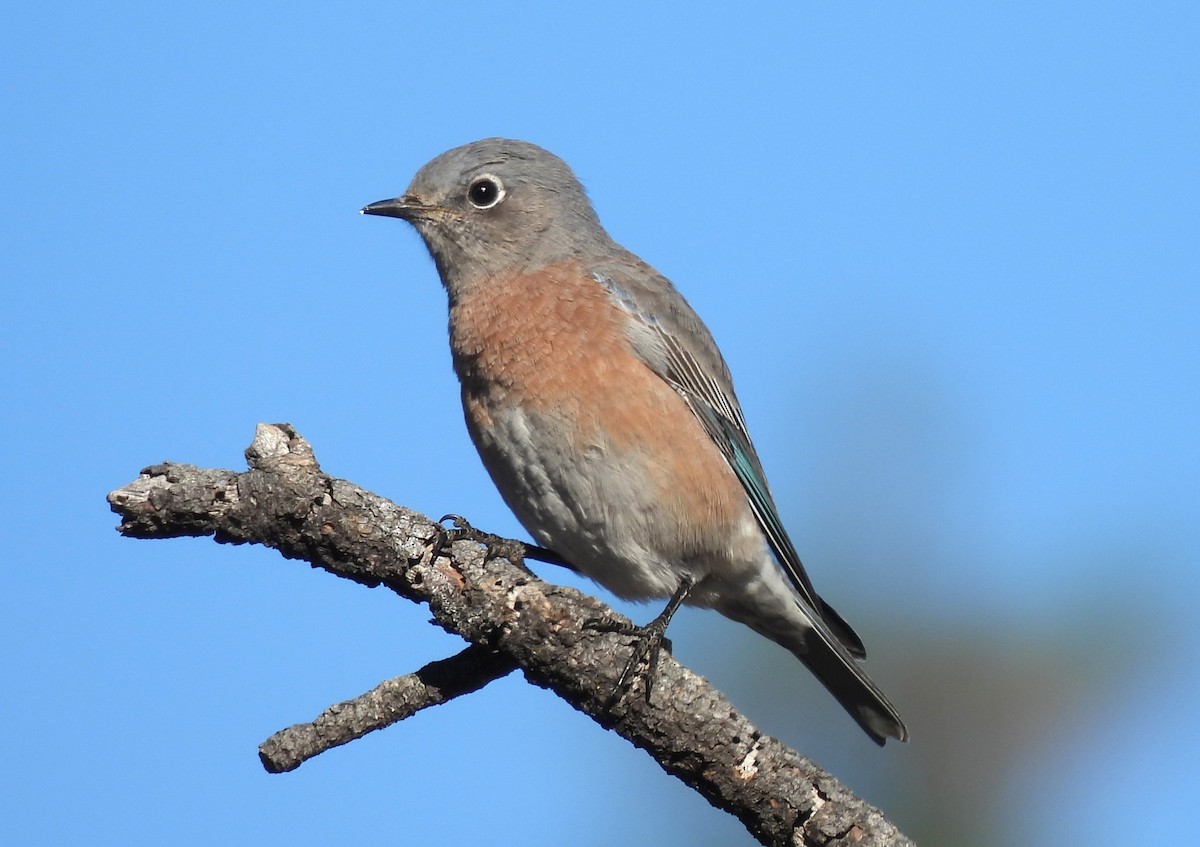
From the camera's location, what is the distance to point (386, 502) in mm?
5824

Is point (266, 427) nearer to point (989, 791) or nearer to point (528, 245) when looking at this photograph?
point (528, 245)

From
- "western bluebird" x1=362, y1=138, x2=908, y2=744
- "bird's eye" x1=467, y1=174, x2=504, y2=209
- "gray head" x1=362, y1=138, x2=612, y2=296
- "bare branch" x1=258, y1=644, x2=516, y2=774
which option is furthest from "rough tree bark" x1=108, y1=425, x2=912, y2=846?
"bird's eye" x1=467, y1=174, x2=504, y2=209

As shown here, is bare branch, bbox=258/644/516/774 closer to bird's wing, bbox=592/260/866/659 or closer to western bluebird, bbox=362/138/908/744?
western bluebird, bbox=362/138/908/744

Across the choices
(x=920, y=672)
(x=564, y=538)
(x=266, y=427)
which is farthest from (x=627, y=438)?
(x=920, y=672)

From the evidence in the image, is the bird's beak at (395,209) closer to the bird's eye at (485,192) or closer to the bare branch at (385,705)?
the bird's eye at (485,192)

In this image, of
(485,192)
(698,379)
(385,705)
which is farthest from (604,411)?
(385,705)

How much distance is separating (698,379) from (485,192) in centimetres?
185

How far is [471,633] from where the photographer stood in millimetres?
5816

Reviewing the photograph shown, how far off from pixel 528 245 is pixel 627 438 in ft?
5.63

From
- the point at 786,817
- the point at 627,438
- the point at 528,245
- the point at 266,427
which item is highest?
the point at 528,245

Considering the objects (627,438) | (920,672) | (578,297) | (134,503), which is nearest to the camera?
(134,503)

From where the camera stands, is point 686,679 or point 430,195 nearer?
point 686,679

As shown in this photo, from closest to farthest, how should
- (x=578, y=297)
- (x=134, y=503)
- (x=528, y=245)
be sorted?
(x=134, y=503) → (x=578, y=297) → (x=528, y=245)

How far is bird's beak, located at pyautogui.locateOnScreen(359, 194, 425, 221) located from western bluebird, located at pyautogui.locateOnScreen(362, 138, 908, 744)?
18 mm
